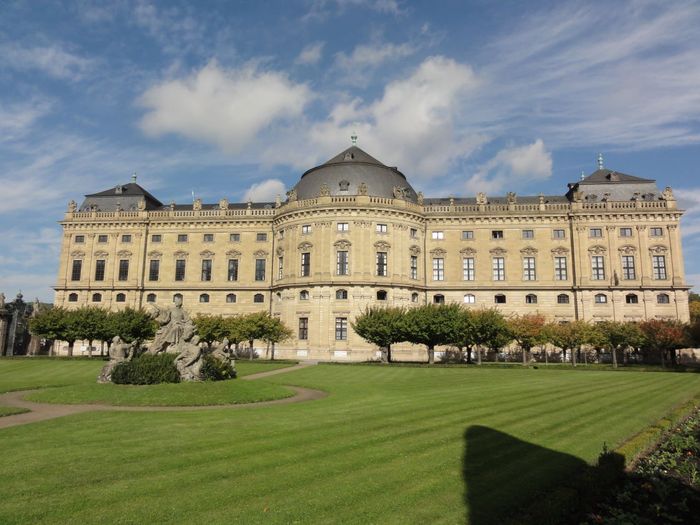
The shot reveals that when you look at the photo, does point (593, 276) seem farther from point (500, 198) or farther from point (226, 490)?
point (226, 490)

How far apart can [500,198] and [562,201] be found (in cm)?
842

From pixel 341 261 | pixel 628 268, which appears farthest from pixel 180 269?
pixel 628 268

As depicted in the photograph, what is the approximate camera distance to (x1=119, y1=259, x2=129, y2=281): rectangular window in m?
73.7

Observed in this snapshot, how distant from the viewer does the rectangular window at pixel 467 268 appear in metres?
69.8

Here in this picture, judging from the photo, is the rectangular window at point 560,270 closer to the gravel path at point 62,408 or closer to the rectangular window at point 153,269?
the gravel path at point 62,408

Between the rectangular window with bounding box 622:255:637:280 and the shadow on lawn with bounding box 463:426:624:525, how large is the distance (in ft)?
192

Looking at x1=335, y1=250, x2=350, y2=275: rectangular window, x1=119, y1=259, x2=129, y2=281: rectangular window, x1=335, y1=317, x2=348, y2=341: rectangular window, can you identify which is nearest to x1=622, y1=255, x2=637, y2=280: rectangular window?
x1=335, y1=250, x2=350, y2=275: rectangular window

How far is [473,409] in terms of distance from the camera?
69.1 feet

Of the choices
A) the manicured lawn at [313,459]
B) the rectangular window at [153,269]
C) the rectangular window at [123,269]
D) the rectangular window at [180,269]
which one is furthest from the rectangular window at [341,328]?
the manicured lawn at [313,459]

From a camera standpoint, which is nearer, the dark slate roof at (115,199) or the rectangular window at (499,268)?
the rectangular window at (499,268)

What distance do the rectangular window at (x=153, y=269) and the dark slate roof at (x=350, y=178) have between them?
22759 millimetres

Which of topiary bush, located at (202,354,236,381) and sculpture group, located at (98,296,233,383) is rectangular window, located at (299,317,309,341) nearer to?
sculpture group, located at (98,296,233,383)

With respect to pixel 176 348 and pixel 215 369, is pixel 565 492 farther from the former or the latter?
pixel 176 348

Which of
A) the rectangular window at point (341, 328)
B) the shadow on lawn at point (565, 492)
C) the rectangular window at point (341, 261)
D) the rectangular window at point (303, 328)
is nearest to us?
the shadow on lawn at point (565, 492)
